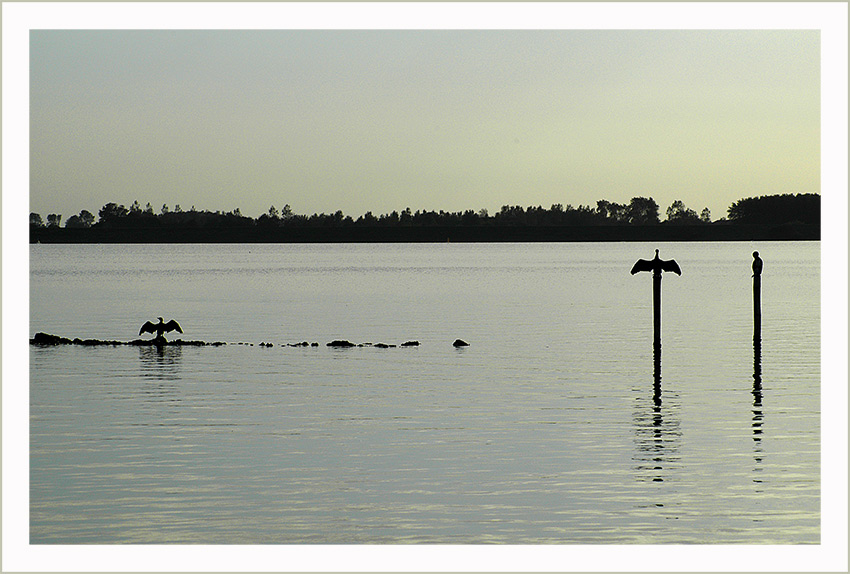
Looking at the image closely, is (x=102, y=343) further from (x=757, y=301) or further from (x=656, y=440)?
(x=656, y=440)

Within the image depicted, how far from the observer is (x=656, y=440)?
2150 cm

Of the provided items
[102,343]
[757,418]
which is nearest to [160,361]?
[102,343]

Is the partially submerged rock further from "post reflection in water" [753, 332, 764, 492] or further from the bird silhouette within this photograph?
"post reflection in water" [753, 332, 764, 492]

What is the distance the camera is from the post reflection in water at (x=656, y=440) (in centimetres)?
1891

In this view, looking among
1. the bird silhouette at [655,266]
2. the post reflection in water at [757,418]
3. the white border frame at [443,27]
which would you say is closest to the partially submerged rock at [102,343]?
the bird silhouette at [655,266]

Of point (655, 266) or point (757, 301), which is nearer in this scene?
point (655, 266)

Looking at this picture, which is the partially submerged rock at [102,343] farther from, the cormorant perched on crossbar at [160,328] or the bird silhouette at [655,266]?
the bird silhouette at [655,266]

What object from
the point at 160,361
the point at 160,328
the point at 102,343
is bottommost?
the point at 160,361

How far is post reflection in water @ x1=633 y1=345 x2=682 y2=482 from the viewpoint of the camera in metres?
18.9

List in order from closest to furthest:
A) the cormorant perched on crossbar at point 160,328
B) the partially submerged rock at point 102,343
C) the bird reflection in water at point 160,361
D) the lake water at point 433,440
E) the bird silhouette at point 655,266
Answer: the lake water at point 433,440 < the bird reflection in water at point 160,361 < the bird silhouette at point 655,266 < the cormorant perched on crossbar at point 160,328 < the partially submerged rock at point 102,343

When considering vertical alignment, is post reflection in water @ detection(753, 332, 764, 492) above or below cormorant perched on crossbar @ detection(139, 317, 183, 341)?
below

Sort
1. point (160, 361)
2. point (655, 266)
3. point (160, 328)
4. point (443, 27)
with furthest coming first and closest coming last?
1. point (160, 328)
2. point (655, 266)
3. point (160, 361)
4. point (443, 27)

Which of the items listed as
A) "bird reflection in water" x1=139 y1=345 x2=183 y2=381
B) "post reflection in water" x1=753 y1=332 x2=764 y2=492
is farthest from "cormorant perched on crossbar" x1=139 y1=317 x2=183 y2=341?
"post reflection in water" x1=753 y1=332 x2=764 y2=492

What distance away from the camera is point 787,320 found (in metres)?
52.5
